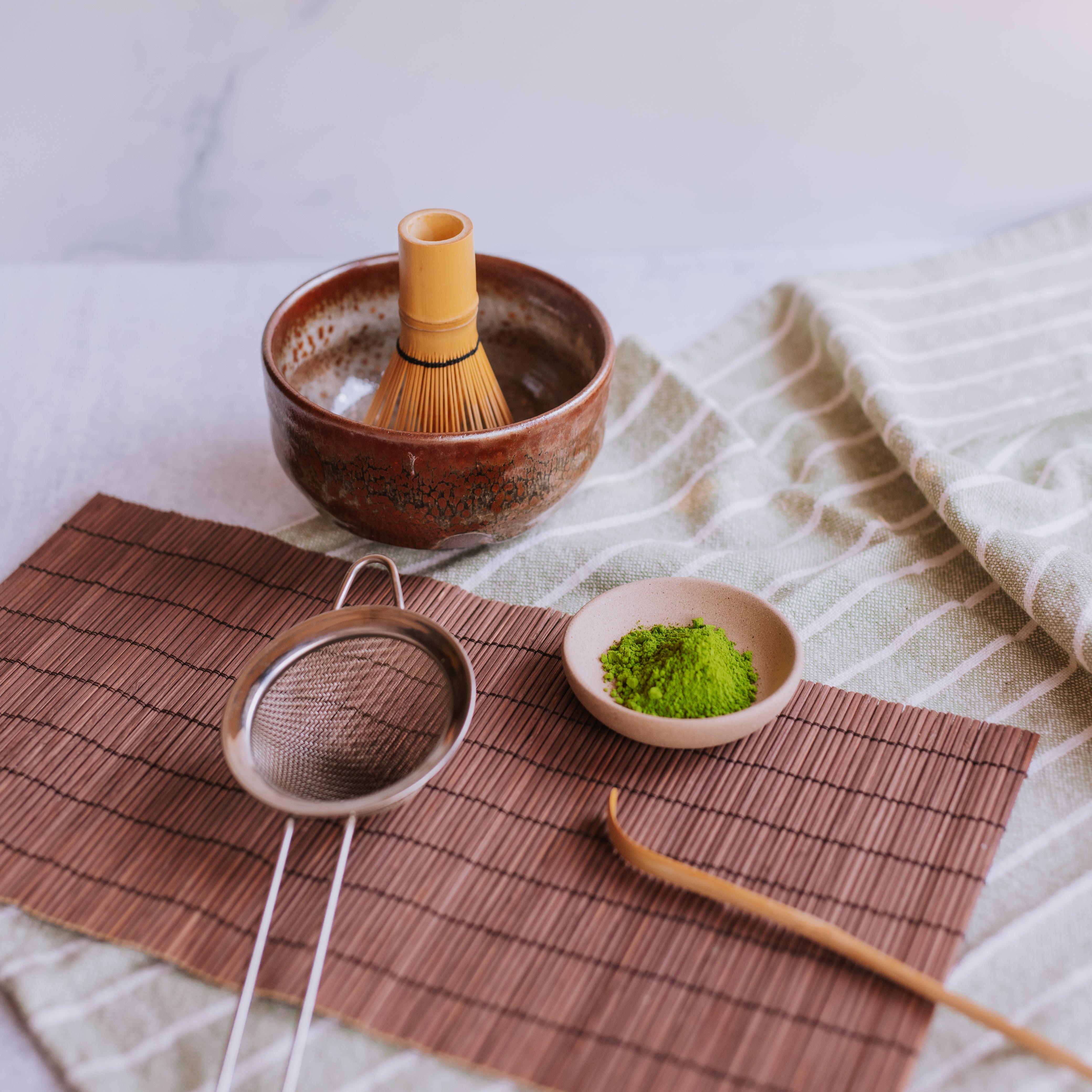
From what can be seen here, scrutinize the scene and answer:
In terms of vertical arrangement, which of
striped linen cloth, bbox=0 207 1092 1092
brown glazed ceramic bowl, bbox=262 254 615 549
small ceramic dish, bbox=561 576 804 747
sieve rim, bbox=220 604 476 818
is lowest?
striped linen cloth, bbox=0 207 1092 1092

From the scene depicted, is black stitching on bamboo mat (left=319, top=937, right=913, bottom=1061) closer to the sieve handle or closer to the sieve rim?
the sieve rim

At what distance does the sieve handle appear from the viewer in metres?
0.66

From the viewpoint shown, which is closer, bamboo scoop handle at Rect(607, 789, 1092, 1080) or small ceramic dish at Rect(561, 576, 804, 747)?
bamboo scoop handle at Rect(607, 789, 1092, 1080)

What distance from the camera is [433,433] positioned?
0.71 meters

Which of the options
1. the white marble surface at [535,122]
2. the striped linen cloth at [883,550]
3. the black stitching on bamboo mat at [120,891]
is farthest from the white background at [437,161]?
the black stitching on bamboo mat at [120,891]

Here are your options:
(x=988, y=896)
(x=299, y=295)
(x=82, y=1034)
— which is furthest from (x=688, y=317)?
(x=82, y=1034)

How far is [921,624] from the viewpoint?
0.74 meters

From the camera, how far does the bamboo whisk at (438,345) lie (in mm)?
694

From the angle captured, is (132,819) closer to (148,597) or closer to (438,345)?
(148,597)

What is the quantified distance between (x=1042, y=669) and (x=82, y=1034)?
2.02 ft

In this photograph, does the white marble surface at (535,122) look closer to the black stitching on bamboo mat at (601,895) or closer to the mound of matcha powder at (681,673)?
the mound of matcha powder at (681,673)

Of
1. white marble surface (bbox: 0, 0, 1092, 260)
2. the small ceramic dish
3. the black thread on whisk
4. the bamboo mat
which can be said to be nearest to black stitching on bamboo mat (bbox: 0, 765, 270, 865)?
the bamboo mat

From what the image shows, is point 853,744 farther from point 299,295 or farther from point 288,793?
point 299,295

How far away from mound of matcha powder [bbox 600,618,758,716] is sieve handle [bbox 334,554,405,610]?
0.45 ft
